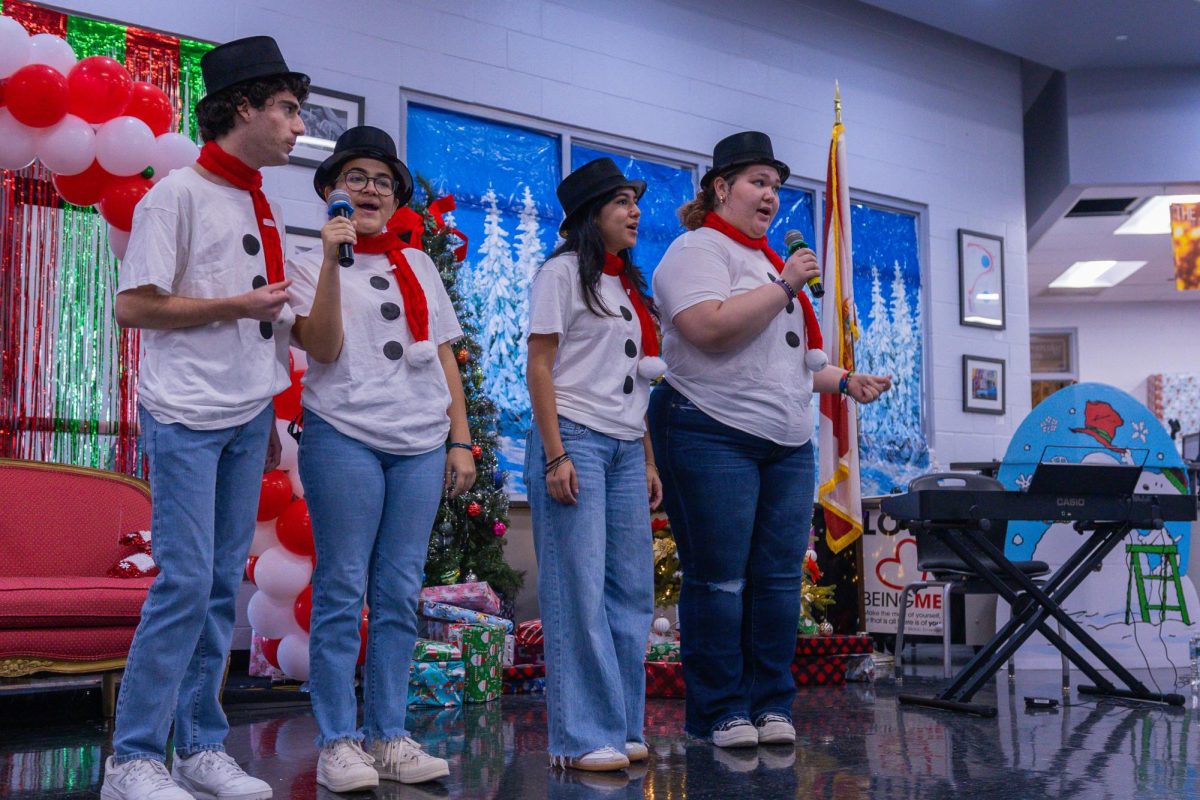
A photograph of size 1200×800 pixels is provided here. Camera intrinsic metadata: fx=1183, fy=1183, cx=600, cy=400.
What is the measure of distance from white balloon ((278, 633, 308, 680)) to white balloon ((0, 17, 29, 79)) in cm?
205

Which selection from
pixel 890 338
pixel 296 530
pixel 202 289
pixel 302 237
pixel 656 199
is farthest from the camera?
pixel 890 338

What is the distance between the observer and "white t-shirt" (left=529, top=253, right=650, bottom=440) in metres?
2.57

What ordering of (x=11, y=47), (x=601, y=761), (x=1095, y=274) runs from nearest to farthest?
1. (x=601, y=761)
2. (x=11, y=47)
3. (x=1095, y=274)

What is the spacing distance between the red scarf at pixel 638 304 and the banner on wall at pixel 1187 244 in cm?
682

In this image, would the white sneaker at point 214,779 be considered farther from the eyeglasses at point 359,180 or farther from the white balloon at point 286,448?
the white balloon at point 286,448

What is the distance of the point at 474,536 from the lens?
4.81 m

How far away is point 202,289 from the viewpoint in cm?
216

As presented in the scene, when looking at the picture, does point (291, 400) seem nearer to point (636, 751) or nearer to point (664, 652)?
point (664, 652)

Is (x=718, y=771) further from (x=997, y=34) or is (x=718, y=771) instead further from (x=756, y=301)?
(x=997, y=34)

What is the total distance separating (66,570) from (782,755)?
2.63 metres

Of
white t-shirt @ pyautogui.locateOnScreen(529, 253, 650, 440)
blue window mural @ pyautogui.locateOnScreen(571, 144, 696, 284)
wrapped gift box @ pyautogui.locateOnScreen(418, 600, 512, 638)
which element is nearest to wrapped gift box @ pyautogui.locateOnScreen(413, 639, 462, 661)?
wrapped gift box @ pyautogui.locateOnScreen(418, 600, 512, 638)

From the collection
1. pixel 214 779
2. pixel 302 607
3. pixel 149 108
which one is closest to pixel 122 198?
pixel 149 108

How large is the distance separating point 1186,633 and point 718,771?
135 inches

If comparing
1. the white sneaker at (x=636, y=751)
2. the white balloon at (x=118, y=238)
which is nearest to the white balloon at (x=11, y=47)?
the white balloon at (x=118, y=238)
